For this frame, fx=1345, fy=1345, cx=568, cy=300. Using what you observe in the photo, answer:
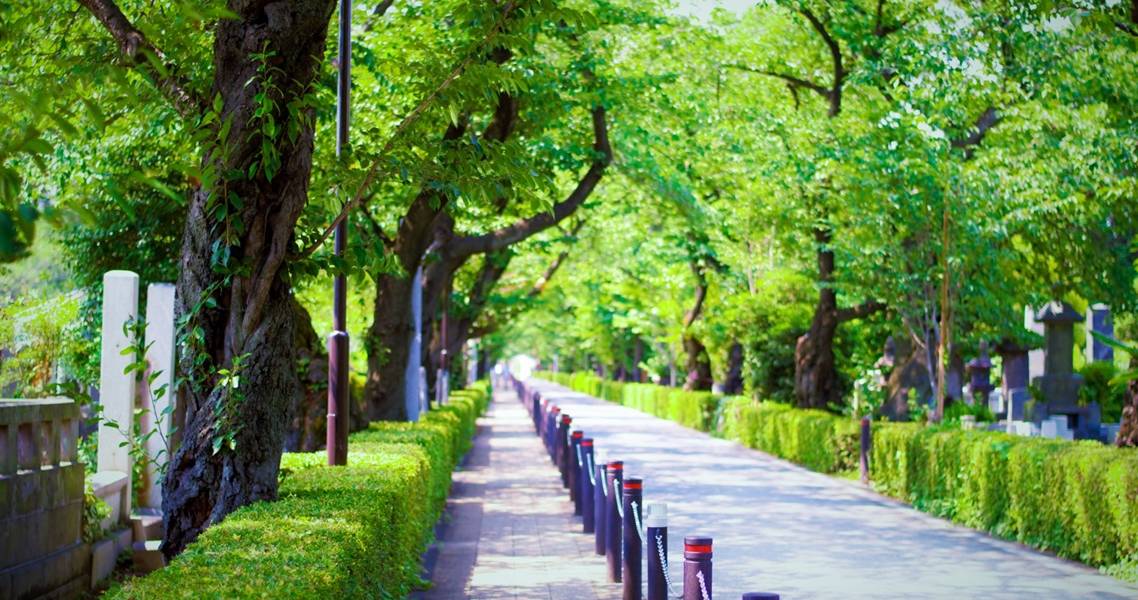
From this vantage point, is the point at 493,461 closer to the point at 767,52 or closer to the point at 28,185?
the point at 767,52

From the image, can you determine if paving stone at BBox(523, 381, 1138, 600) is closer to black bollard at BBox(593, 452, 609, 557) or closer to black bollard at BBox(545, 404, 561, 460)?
black bollard at BBox(593, 452, 609, 557)

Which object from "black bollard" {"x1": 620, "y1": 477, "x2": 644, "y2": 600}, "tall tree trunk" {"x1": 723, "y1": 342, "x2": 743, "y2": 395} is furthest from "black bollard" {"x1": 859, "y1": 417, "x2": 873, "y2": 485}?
"tall tree trunk" {"x1": 723, "y1": 342, "x2": 743, "y2": 395}

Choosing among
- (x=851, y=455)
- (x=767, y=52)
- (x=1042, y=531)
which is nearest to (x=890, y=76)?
(x=767, y=52)

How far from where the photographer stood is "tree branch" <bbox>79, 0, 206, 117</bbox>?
26.8 feet

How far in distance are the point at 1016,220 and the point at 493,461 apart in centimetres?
1172

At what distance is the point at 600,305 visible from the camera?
50438mm

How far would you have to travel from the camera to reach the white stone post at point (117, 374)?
38.1 feet

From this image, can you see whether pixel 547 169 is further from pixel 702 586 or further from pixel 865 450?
pixel 865 450

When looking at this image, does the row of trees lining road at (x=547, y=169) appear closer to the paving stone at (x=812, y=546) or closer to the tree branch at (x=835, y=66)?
the tree branch at (x=835, y=66)

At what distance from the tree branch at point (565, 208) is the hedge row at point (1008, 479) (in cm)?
586

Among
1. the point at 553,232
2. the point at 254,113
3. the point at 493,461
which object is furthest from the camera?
the point at 553,232

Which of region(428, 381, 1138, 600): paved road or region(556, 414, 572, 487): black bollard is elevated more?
region(556, 414, 572, 487): black bollard

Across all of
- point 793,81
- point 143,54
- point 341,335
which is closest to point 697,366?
point 793,81

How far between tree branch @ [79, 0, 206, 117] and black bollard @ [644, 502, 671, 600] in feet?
12.9
